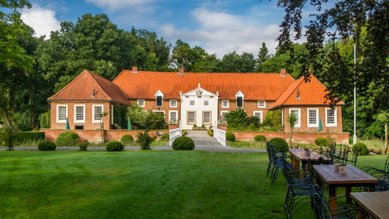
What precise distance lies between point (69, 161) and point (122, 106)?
100 ft

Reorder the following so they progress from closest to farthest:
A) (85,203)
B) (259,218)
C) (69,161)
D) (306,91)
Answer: (259,218)
(85,203)
(69,161)
(306,91)

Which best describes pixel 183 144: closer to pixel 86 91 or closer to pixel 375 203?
pixel 375 203

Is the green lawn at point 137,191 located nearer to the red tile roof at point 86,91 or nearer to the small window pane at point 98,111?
the small window pane at point 98,111

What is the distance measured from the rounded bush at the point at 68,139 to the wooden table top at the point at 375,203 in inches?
1239

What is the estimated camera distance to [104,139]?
38688mm

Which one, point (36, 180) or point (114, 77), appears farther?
point (114, 77)

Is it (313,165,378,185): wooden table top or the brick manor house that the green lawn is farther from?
the brick manor house

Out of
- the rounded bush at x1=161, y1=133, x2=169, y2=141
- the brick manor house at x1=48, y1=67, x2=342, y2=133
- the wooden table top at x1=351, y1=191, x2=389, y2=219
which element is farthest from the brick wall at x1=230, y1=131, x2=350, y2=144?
the wooden table top at x1=351, y1=191, x2=389, y2=219

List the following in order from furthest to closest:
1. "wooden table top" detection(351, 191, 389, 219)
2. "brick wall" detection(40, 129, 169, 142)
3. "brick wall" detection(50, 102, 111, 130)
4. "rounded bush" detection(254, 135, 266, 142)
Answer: "brick wall" detection(50, 102, 111, 130) < "brick wall" detection(40, 129, 169, 142) < "rounded bush" detection(254, 135, 266, 142) < "wooden table top" detection(351, 191, 389, 219)

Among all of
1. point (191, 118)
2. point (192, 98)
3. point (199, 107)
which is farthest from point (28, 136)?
point (199, 107)

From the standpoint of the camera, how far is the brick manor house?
44.1 m

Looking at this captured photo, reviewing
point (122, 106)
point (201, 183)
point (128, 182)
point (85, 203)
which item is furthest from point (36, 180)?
point (122, 106)

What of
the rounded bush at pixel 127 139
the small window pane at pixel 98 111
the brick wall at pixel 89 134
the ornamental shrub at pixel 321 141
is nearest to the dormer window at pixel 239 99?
the small window pane at pixel 98 111

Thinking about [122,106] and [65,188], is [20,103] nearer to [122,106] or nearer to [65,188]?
[122,106]
